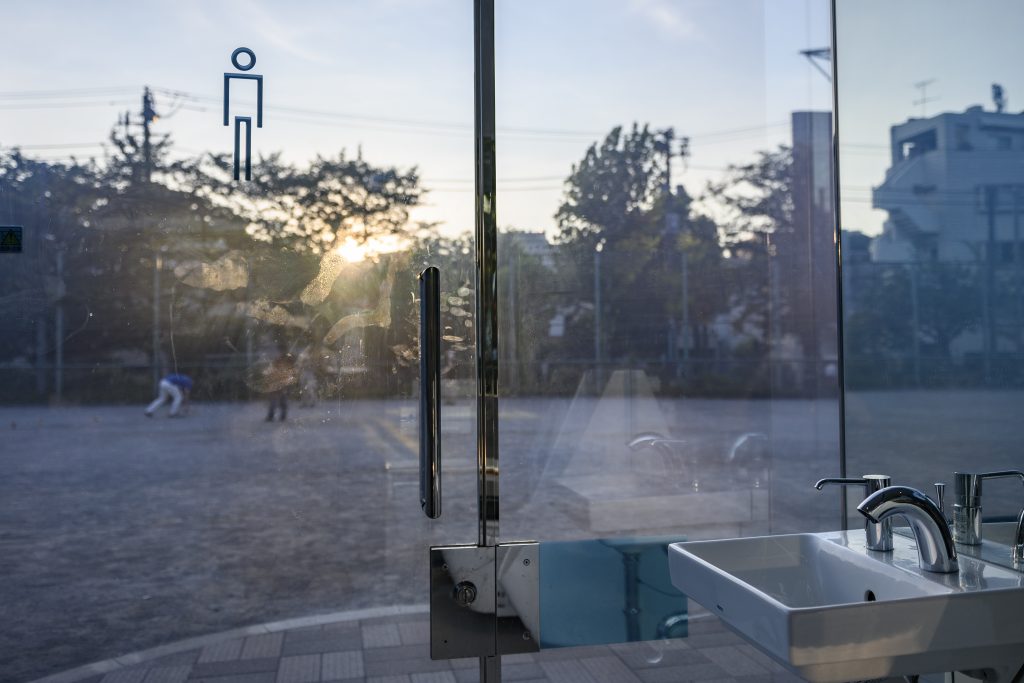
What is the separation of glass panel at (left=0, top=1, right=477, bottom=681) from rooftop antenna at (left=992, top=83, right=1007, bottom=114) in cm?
118

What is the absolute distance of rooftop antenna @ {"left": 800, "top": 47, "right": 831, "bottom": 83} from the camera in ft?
7.29

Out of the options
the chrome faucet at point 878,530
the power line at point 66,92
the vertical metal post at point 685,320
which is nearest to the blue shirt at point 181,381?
the power line at point 66,92

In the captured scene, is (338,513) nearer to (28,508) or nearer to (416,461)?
(416,461)

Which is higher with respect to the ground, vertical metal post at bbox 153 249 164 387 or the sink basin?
vertical metal post at bbox 153 249 164 387

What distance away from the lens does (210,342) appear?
1.83 metres

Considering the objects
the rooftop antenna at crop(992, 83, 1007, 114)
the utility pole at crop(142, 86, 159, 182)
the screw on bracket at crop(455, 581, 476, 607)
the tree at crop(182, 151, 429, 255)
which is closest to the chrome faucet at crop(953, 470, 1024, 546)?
the rooftop antenna at crop(992, 83, 1007, 114)

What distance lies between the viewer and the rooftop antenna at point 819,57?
2.22 m

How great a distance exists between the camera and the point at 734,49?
7.05ft

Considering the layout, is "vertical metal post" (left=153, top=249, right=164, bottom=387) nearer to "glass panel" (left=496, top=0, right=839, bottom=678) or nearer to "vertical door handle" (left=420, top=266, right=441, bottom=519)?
"vertical door handle" (left=420, top=266, right=441, bottom=519)

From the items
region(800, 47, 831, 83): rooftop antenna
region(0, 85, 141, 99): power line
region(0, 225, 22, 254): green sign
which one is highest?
region(800, 47, 831, 83): rooftop antenna

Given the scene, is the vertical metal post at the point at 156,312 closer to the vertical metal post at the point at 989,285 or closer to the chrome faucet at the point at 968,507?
the chrome faucet at the point at 968,507

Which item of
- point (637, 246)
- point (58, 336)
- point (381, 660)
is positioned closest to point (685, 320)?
point (637, 246)

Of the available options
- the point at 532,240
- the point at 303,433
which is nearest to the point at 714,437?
the point at 532,240

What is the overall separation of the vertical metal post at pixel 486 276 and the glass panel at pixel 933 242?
912mm
